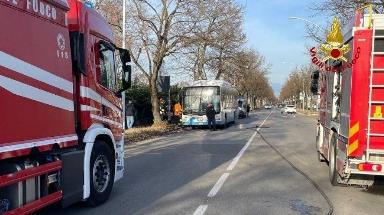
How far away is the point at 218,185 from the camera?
10305 mm

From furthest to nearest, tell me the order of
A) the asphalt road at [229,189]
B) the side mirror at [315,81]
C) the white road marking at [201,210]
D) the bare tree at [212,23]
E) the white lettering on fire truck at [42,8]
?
the bare tree at [212,23] → the side mirror at [315,81] → the asphalt road at [229,189] → the white road marking at [201,210] → the white lettering on fire truck at [42,8]

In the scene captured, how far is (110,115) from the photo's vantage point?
9.02 meters

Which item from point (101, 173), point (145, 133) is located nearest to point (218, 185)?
point (101, 173)

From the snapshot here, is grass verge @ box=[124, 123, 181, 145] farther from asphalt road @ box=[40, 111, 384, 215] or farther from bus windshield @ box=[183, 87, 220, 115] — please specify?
asphalt road @ box=[40, 111, 384, 215]

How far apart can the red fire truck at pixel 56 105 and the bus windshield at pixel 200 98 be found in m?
23.9

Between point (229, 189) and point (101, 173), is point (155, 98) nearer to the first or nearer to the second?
point (229, 189)

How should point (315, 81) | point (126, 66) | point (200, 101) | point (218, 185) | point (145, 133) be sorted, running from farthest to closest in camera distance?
point (200, 101) → point (145, 133) → point (315, 81) → point (218, 185) → point (126, 66)

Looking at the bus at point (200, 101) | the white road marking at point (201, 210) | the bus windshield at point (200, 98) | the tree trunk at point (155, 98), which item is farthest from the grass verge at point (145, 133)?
the white road marking at point (201, 210)

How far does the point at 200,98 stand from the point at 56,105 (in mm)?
26555

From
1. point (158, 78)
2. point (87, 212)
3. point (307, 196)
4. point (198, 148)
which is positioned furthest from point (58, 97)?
point (158, 78)

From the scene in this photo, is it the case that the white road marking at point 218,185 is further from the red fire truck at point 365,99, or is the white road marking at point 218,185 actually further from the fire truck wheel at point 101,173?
the red fire truck at point 365,99

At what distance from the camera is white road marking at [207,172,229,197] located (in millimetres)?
9391

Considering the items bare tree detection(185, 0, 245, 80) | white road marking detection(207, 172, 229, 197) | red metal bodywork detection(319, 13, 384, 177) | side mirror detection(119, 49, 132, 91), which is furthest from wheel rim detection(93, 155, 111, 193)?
bare tree detection(185, 0, 245, 80)

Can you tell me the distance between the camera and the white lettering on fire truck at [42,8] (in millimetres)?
6340
